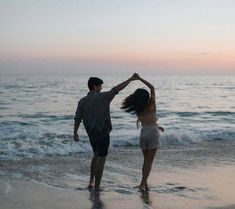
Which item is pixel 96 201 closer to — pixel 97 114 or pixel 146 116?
pixel 97 114

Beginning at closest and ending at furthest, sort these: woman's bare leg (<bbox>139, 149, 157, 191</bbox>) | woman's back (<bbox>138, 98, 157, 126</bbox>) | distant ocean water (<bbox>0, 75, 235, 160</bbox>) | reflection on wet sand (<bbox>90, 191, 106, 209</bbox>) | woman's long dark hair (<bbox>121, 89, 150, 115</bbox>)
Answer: reflection on wet sand (<bbox>90, 191, 106, 209</bbox>), woman's long dark hair (<bbox>121, 89, 150, 115</bbox>), woman's back (<bbox>138, 98, 157, 126</bbox>), woman's bare leg (<bbox>139, 149, 157, 191</bbox>), distant ocean water (<bbox>0, 75, 235, 160</bbox>)

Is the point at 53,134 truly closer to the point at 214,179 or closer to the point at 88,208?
the point at 214,179

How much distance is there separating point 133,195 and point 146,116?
1142 millimetres

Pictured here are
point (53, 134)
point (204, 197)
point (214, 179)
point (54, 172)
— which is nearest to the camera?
point (204, 197)

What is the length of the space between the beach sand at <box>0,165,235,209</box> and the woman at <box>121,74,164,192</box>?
1.49 ft

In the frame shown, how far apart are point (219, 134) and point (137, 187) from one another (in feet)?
30.1

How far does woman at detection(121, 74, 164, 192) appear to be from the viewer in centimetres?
659

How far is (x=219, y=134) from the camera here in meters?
15.7

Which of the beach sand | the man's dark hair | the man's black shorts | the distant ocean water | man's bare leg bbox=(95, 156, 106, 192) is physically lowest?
the distant ocean water

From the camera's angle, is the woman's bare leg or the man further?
the woman's bare leg

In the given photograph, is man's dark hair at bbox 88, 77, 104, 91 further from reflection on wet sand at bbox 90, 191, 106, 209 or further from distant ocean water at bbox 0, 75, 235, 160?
A: distant ocean water at bbox 0, 75, 235, 160

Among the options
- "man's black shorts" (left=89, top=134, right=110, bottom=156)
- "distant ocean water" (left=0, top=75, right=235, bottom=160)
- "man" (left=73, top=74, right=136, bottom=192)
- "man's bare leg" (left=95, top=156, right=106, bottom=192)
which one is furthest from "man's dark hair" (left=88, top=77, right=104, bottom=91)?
"distant ocean water" (left=0, top=75, right=235, bottom=160)

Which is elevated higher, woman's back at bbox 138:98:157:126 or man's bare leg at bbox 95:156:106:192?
woman's back at bbox 138:98:157:126

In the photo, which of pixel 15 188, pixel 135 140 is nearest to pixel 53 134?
pixel 135 140
